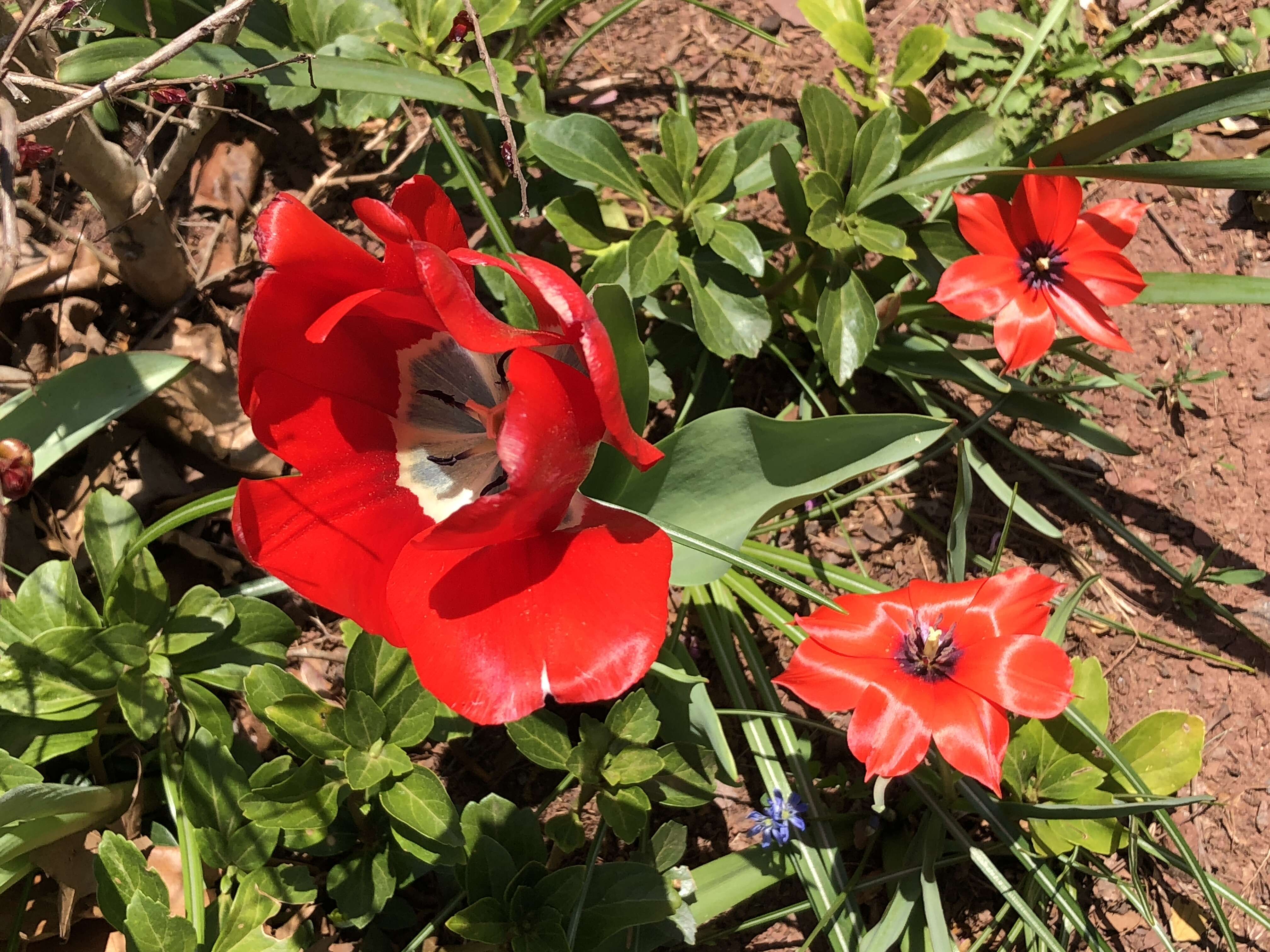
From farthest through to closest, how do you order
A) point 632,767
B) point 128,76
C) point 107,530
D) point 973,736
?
1. point 107,530
2. point 632,767
3. point 973,736
4. point 128,76

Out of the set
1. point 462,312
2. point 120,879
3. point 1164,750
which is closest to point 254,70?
point 462,312

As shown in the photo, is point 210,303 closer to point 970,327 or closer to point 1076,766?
point 970,327

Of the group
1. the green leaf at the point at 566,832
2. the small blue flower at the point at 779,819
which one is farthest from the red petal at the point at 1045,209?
the green leaf at the point at 566,832

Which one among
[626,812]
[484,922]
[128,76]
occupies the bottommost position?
[484,922]

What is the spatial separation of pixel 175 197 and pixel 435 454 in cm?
136

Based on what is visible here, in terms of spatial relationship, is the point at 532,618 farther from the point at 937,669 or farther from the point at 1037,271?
the point at 1037,271

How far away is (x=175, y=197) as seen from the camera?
2.16 meters

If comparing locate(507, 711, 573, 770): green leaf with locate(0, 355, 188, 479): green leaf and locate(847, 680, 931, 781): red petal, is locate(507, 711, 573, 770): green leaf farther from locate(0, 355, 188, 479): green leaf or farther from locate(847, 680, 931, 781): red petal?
locate(0, 355, 188, 479): green leaf

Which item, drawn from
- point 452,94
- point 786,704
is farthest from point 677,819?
point 452,94

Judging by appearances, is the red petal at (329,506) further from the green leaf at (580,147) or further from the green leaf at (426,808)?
the green leaf at (580,147)

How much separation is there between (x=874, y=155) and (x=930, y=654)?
A: 93 cm

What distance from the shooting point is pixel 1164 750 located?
1.75m

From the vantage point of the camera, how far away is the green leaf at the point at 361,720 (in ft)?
4.30

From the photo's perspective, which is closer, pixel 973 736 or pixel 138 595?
pixel 973 736
